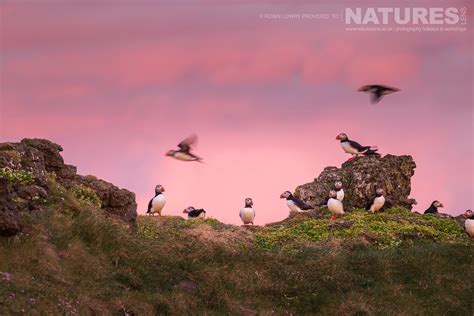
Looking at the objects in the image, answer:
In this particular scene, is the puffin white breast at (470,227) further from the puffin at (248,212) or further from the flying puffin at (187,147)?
the flying puffin at (187,147)

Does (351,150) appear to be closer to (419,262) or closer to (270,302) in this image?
(419,262)

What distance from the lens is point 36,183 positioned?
86.1ft

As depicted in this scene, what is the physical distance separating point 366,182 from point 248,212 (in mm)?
8256

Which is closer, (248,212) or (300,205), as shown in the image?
(248,212)

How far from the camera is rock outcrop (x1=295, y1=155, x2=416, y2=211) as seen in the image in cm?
4044

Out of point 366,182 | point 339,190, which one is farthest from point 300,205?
point 366,182

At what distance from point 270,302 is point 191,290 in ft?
8.33

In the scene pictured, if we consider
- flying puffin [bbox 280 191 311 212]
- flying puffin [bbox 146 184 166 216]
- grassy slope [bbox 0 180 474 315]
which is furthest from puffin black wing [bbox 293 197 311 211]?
flying puffin [bbox 146 184 166 216]

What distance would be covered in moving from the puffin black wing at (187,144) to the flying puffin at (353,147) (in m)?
8.66

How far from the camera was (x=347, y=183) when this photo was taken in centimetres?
4091

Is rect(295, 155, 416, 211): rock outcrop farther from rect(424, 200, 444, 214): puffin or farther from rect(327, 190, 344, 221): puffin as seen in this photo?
rect(327, 190, 344, 221): puffin

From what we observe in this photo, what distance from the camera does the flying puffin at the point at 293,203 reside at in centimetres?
3872

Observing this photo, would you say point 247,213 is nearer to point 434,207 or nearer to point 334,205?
point 334,205

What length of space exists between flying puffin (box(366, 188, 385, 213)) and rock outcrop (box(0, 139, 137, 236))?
13041mm
